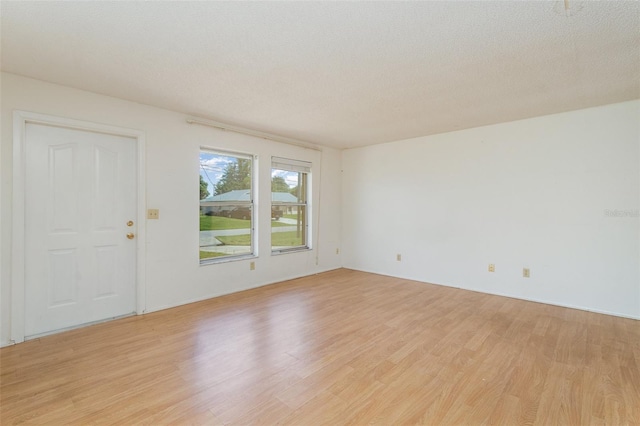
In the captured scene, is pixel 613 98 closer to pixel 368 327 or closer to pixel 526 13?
pixel 526 13

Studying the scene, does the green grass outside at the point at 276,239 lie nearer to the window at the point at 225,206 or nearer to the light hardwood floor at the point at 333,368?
the window at the point at 225,206

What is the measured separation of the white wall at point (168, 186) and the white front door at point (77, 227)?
0.15m

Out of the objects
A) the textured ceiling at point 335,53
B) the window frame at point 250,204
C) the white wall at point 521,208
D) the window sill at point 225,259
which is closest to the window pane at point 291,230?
the window frame at point 250,204

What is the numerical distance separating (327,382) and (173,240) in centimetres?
253

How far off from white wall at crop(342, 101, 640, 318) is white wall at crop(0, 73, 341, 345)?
1906 millimetres

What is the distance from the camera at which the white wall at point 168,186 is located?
251 cm

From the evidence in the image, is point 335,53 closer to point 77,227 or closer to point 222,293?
point 77,227

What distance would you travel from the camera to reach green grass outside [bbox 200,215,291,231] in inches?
154

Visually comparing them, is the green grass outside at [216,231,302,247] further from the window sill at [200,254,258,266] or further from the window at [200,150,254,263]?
the window sill at [200,254,258,266]

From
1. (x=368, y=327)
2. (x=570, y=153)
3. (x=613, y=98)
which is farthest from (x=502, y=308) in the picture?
(x=613, y=98)

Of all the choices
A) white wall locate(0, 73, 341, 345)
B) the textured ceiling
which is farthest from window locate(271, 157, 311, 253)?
Answer: the textured ceiling

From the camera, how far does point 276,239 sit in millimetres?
4777

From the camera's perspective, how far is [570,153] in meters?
3.50

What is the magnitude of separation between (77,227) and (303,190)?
324 centimetres
